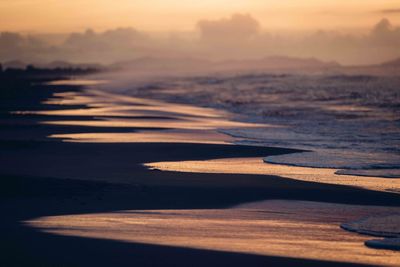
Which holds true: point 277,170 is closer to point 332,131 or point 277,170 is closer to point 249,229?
point 249,229

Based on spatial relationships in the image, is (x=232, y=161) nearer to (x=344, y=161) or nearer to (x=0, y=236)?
(x=344, y=161)

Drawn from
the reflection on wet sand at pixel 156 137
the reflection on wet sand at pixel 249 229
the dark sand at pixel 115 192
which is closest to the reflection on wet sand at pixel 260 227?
the reflection on wet sand at pixel 249 229

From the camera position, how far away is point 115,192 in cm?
1088

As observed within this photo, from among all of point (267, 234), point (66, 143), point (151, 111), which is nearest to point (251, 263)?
point (267, 234)

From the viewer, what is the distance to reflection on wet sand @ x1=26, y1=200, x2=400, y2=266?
7473mm

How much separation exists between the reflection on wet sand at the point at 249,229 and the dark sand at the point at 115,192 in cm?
23

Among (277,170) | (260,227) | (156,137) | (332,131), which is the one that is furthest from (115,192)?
(332,131)

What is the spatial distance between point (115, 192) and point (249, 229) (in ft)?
9.92

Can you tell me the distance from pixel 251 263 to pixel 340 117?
1979cm

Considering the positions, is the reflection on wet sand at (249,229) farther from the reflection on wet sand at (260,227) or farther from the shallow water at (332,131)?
the shallow water at (332,131)

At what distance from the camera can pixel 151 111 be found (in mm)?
30391

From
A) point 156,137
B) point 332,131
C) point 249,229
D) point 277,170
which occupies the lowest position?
point 249,229

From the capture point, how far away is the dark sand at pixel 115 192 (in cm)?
716

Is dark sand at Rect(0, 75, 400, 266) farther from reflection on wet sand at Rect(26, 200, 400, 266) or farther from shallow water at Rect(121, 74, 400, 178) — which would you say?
shallow water at Rect(121, 74, 400, 178)
